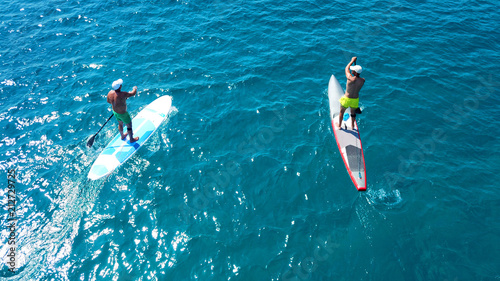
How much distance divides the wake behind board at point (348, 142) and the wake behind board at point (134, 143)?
917 cm

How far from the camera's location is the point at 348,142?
522 inches

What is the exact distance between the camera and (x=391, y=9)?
74.0 feet

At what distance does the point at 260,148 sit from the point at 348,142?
13.8 feet

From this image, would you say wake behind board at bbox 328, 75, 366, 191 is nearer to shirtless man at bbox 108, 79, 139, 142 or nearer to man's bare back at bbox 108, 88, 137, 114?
shirtless man at bbox 108, 79, 139, 142

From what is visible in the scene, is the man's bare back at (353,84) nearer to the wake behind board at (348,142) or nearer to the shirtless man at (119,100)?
the wake behind board at (348,142)

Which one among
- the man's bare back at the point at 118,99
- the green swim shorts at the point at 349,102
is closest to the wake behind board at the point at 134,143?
the man's bare back at the point at 118,99

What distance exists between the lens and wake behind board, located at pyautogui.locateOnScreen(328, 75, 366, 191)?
11867 mm

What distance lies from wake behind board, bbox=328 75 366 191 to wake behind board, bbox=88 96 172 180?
9.17m

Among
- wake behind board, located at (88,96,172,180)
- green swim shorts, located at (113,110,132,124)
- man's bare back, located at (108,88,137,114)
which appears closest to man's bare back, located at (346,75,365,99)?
wake behind board, located at (88,96,172,180)

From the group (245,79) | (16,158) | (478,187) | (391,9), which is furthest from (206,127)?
(391,9)

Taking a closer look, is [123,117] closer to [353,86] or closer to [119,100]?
[119,100]

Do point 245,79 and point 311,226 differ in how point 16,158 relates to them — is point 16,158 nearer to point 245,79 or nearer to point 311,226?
point 245,79

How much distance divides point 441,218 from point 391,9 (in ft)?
60.3

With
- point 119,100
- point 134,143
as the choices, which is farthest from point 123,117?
point 134,143
